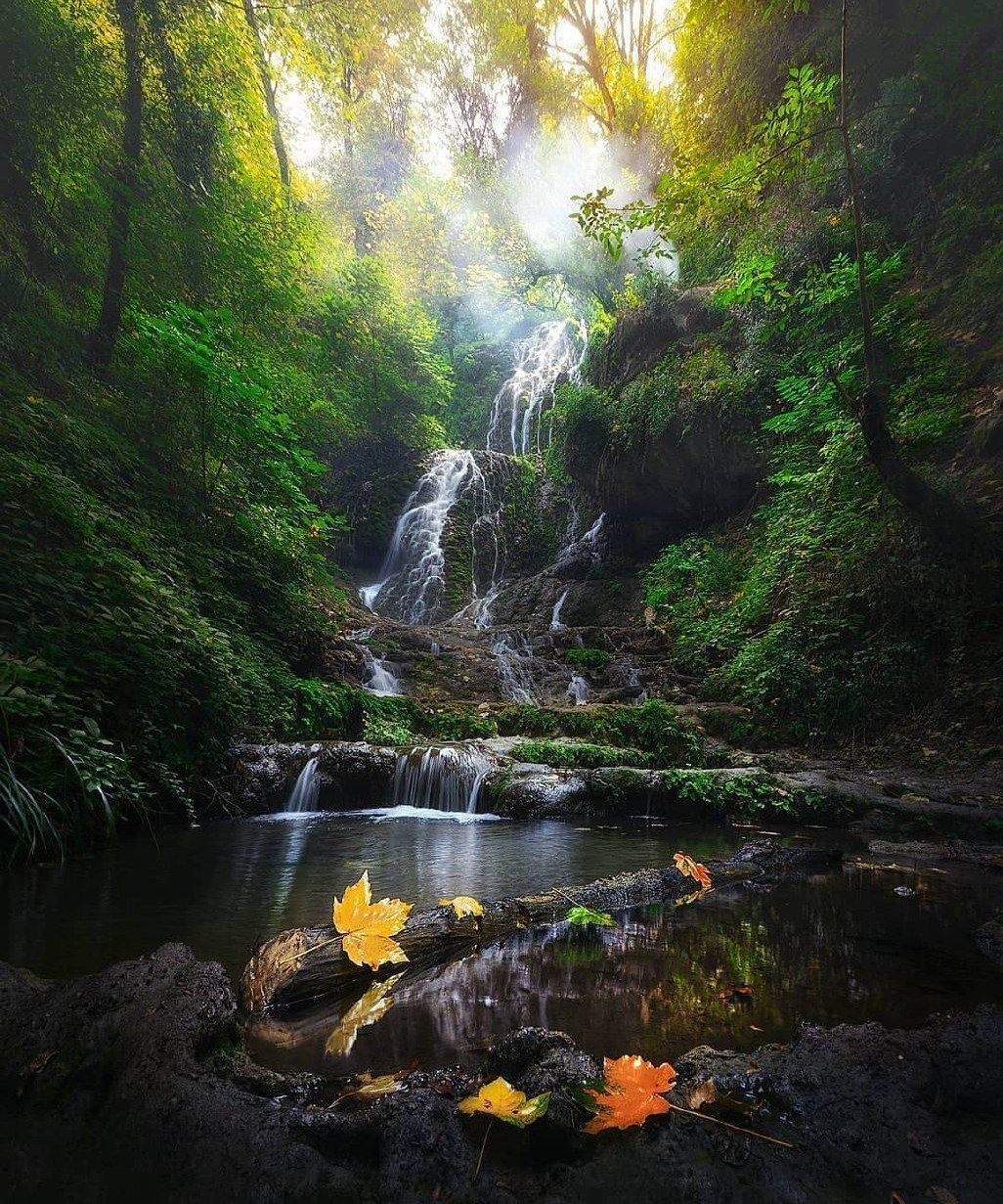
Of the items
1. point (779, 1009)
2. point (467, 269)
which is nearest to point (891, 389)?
point (779, 1009)

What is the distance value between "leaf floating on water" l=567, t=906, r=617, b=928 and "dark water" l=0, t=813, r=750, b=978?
81 cm

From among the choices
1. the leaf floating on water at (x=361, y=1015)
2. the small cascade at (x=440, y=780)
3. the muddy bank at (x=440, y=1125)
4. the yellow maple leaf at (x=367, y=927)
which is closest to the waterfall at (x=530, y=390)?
the small cascade at (x=440, y=780)

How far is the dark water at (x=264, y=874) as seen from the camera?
7.17 ft

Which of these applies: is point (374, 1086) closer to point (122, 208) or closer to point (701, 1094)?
point (701, 1094)

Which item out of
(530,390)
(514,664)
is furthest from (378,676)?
(530,390)

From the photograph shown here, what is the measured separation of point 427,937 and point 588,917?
73cm

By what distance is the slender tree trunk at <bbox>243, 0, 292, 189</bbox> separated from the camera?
1054 cm

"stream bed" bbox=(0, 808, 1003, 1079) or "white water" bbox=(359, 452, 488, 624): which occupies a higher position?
"white water" bbox=(359, 452, 488, 624)

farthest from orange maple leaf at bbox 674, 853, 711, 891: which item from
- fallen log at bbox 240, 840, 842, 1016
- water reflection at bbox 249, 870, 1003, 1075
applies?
water reflection at bbox 249, 870, 1003, 1075

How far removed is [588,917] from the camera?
2256 mm

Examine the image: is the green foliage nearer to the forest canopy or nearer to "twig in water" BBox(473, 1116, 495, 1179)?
the forest canopy

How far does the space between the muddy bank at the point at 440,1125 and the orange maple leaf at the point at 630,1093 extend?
27 millimetres

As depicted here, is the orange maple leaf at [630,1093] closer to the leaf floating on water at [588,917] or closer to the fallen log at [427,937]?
the fallen log at [427,937]

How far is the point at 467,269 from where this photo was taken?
23.5 meters
